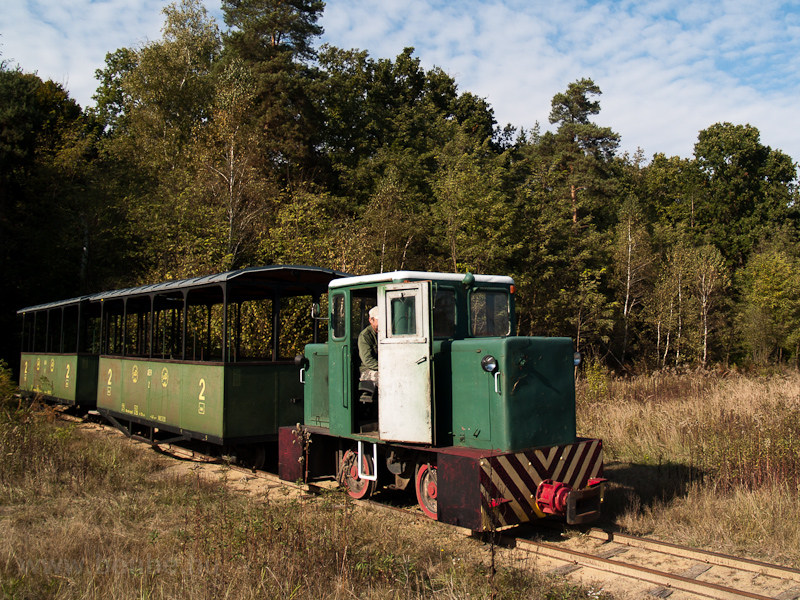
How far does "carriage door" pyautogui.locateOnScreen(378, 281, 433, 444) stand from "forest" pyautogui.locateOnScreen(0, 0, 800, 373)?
11277 mm

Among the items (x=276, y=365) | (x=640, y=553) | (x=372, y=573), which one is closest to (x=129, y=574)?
(x=372, y=573)

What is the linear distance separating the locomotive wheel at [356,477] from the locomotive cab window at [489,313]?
1982 mm

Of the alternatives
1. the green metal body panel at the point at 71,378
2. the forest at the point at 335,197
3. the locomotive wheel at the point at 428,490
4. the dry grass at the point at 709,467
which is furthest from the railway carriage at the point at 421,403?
the forest at the point at 335,197

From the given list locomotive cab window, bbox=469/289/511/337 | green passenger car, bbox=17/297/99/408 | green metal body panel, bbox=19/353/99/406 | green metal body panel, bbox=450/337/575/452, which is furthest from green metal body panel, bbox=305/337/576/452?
green metal body panel, bbox=19/353/99/406

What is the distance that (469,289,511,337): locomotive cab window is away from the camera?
23.5ft

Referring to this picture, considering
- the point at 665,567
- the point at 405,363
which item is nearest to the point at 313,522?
the point at 405,363

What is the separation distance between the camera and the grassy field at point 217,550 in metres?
4.33

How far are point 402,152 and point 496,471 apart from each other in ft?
94.1

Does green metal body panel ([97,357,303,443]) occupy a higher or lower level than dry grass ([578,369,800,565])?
higher

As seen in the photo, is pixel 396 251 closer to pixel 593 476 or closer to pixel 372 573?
pixel 593 476

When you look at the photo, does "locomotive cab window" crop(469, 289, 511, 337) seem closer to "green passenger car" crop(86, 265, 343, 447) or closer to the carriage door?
the carriage door

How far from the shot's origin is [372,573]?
15.1 feet

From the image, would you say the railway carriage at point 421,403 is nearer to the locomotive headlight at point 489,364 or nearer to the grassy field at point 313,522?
the locomotive headlight at point 489,364

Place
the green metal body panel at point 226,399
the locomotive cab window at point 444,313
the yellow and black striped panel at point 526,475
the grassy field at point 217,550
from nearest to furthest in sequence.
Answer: the grassy field at point 217,550 → the yellow and black striped panel at point 526,475 → the locomotive cab window at point 444,313 → the green metal body panel at point 226,399
